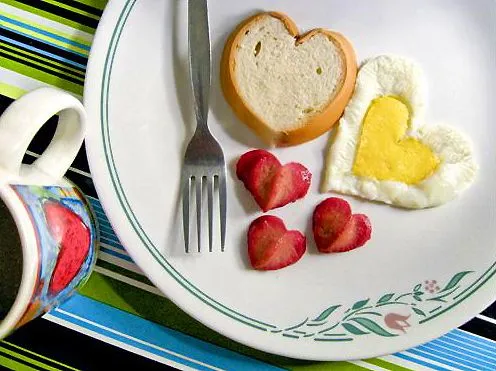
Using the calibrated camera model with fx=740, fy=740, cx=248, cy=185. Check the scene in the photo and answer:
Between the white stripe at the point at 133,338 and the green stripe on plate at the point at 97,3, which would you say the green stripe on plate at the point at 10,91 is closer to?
the green stripe on plate at the point at 97,3

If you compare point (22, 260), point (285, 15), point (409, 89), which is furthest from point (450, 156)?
point (22, 260)

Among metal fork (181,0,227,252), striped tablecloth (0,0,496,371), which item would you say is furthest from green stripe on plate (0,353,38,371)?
metal fork (181,0,227,252)

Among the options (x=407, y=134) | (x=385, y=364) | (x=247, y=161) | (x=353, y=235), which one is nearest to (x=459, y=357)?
(x=385, y=364)

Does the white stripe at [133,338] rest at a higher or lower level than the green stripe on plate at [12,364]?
higher

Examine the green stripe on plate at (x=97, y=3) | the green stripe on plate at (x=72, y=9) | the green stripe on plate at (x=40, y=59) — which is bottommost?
the green stripe on plate at (x=40, y=59)

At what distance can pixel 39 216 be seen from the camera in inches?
39.8

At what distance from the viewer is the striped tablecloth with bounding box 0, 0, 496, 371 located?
4.30ft

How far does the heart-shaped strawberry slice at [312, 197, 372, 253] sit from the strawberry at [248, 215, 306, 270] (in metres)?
0.04

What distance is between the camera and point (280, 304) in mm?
1283

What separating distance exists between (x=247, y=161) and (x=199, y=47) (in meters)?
0.21

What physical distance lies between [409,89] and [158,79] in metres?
0.44

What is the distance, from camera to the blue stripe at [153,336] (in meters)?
1.31

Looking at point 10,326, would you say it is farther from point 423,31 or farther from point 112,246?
point 423,31

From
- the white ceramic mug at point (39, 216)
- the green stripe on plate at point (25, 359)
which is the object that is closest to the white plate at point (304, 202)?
the white ceramic mug at point (39, 216)
